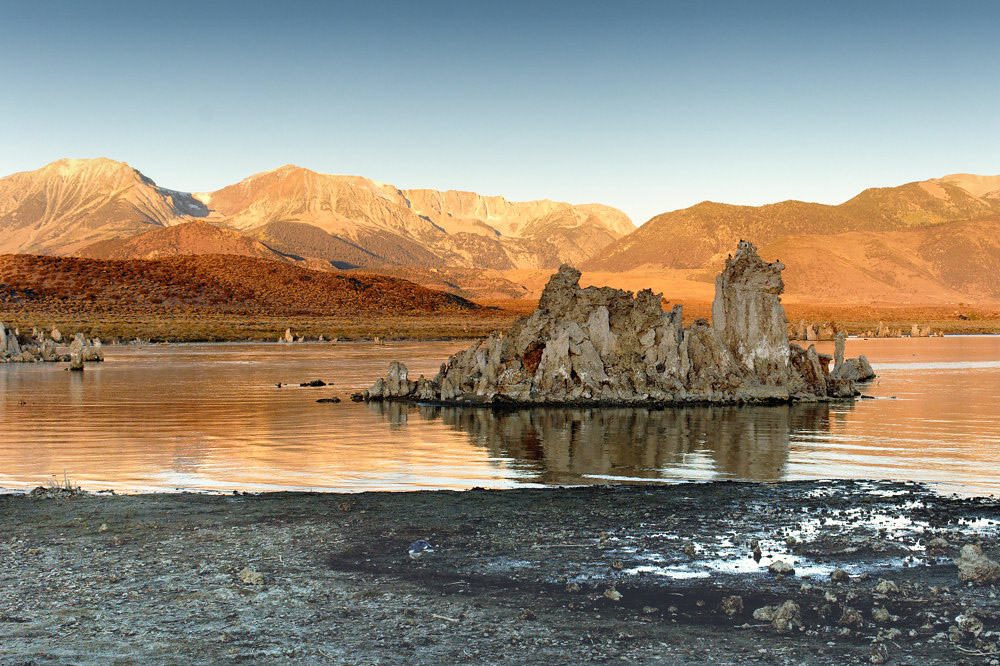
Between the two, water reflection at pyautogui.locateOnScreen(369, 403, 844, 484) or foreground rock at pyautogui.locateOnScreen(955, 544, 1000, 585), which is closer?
foreground rock at pyautogui.locateOnScreen(955, 544, 1000, 585)

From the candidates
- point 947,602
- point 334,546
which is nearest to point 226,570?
point 334,546

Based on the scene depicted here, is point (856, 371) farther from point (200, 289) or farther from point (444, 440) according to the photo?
point (200, 289)

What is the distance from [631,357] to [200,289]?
12389 centimetres

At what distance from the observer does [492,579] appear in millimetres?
10875

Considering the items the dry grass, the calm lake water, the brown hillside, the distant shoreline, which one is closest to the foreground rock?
the calm lake water

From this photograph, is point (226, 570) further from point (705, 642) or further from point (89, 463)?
point (89, 463)

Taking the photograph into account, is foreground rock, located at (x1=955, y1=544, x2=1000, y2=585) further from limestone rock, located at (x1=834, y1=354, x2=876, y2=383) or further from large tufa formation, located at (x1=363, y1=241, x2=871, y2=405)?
limestone rock, located at (x1=834, y1=354, x2=876, y2=383)

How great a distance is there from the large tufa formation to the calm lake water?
176cm

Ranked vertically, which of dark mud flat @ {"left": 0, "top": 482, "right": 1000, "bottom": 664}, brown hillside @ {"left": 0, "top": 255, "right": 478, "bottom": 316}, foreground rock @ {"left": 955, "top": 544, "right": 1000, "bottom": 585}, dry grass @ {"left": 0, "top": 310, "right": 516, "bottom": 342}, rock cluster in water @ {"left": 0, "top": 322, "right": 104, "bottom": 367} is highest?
brown hillside @ {"left": 0, "top": 255, "right": 478, "bottom": 316}

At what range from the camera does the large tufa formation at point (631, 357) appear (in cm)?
3350

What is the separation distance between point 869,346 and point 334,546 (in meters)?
75.7

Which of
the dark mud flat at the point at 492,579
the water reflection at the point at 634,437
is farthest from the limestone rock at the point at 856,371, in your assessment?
the dark mud flat at the point at 492,579

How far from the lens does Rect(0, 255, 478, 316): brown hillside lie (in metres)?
133

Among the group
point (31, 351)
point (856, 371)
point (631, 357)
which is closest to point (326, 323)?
point (31, 351)
